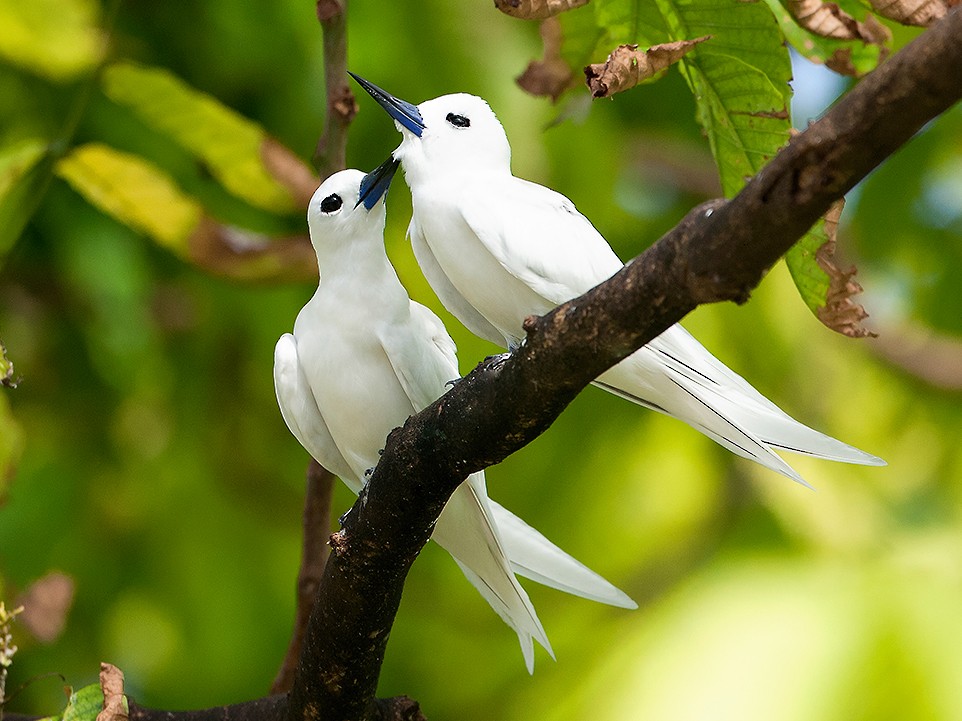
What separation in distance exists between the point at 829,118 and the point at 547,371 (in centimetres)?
53

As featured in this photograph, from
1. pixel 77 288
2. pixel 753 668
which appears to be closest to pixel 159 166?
pixel 77 288

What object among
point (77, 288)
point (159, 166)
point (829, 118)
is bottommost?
point (77, 288)

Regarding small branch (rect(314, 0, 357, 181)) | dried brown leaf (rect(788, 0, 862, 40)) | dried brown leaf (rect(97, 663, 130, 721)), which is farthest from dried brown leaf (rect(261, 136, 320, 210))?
dried brown leaf (rect(788, 0, 862, 40))

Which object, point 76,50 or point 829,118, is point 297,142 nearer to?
point 76,50

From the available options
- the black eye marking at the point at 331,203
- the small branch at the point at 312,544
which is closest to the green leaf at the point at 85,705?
the small branch at the point at 312,544

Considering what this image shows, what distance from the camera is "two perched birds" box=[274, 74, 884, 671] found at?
2.12 meters

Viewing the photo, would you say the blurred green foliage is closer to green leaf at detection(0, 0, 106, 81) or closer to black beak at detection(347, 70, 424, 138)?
green leaf at detection(0, 0, 106, 81)

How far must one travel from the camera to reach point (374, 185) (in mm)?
2615

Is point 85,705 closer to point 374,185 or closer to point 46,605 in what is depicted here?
point 46,605

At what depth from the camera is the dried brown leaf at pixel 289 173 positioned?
285 centimetres

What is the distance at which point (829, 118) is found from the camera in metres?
1.27

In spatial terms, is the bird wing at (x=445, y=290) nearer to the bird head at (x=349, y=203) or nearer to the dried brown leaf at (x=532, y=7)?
the bird head at (x=349, y=203)

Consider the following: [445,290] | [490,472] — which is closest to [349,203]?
[445,290]

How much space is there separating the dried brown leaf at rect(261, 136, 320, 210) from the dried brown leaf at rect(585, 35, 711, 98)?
1.33 meters
